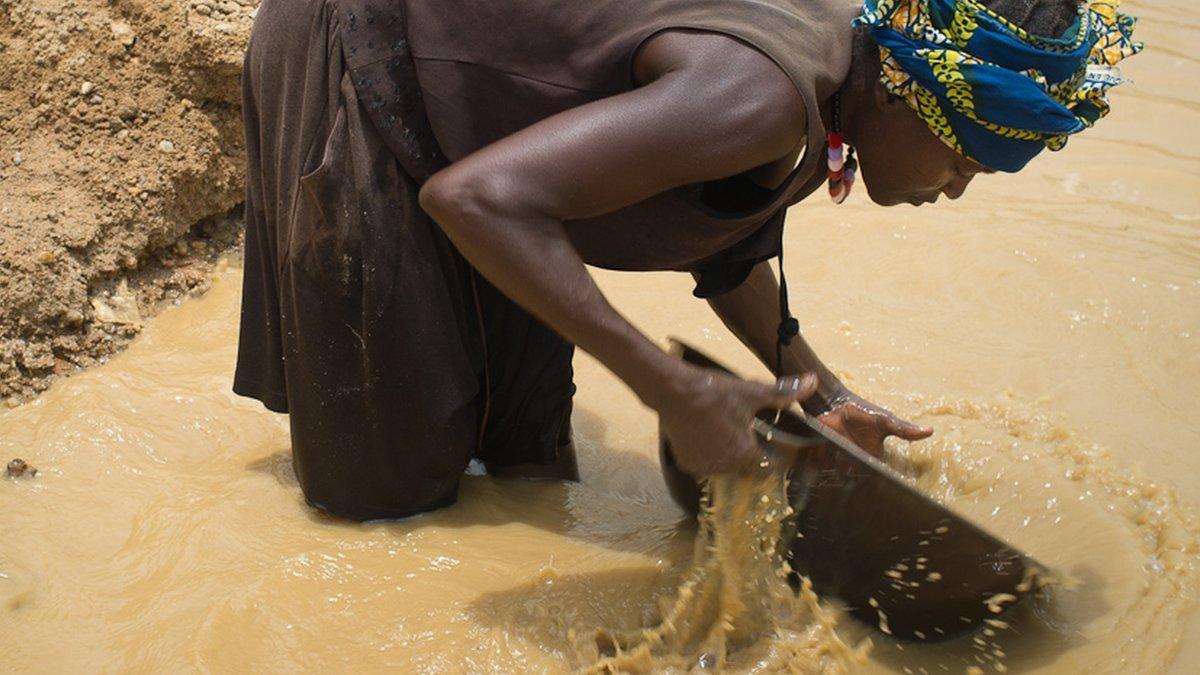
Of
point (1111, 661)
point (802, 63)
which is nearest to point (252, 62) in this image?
point (802, 63)

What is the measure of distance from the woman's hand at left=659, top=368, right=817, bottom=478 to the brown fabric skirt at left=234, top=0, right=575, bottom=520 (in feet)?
2.14

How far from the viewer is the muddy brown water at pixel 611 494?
2.50 meters

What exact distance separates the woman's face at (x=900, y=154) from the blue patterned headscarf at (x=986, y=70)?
49mm

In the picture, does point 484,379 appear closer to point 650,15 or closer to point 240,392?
point 240,392

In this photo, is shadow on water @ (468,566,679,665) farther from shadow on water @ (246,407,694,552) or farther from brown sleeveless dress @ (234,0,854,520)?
brown sleeveless dress @ (234,0,854,520)

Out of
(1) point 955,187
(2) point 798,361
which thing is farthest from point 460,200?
(2) point 798,361

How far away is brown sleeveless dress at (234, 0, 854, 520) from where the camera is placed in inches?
79.6

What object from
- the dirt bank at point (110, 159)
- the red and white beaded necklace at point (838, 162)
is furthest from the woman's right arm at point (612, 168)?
the dirt bank at point (110, 159)

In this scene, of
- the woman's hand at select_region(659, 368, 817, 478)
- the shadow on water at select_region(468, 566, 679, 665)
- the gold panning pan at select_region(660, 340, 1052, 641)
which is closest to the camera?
the woman's hand at select_region(659, 368, 817, 478)

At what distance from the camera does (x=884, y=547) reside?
2375mm

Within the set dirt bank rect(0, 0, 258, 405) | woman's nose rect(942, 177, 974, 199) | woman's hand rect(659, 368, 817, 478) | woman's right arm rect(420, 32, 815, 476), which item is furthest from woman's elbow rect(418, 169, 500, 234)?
dirt bank rect(0, 0, 258, 405)

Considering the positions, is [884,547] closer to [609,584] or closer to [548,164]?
[609,584]

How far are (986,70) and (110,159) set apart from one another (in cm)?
272

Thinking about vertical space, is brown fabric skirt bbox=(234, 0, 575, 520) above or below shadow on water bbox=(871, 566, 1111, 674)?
above
